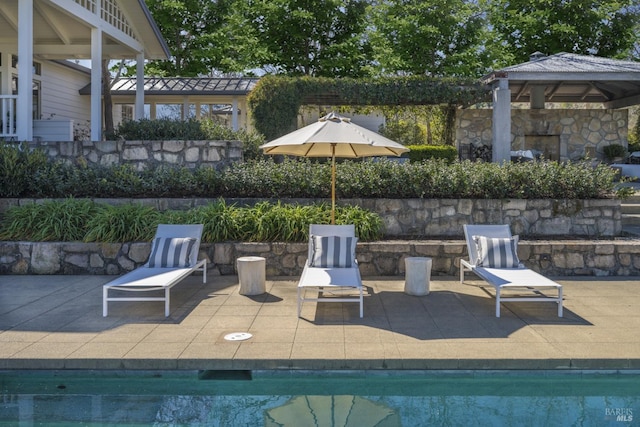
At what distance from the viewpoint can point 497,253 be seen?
24.6 feet

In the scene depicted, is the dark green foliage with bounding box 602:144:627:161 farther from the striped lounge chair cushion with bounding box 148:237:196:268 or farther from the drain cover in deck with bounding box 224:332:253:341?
the drain cover in deck with bounding box 224:332:253:341

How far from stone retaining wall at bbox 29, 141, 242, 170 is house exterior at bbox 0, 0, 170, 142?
842mm

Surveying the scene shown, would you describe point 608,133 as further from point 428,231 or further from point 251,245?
point 251,245

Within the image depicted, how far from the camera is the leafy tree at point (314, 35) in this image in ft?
70.6

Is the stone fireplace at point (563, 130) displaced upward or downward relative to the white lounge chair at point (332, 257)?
upward

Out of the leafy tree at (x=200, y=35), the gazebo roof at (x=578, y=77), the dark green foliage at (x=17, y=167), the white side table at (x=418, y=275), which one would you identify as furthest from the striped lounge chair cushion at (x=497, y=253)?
the leafy tree at (x=200, y=35)

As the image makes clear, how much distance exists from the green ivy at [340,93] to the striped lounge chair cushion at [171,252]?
7.78m

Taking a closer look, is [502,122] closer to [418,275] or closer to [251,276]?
[418,275]

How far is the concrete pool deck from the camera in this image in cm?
498

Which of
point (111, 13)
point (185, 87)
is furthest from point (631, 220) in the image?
point (185, 87)

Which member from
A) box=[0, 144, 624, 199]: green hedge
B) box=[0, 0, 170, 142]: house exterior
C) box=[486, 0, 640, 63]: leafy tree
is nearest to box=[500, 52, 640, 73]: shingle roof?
box=[0, 144, 624, 199]: green hedge

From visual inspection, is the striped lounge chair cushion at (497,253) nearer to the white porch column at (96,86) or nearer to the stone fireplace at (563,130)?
the white porch column at (96,86)

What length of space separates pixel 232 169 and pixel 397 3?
1354 centimetres

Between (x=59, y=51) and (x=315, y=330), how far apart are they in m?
13.2
